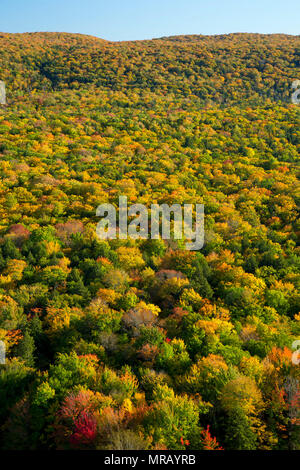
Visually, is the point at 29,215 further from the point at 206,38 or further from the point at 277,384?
the point at 206,38

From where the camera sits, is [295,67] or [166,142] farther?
[295,67]

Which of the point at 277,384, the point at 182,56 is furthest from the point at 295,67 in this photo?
the point at 277,384

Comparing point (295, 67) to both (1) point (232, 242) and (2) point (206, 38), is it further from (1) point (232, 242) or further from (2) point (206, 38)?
Result: (1) point (232, 242)

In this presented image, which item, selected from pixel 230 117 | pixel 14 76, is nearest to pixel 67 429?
pixel 230 117

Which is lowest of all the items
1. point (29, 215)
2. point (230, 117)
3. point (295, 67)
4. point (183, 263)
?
point (183, 263)

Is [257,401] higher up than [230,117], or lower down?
lower down

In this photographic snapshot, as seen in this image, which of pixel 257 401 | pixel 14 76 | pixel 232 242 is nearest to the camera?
pixel 257 401
